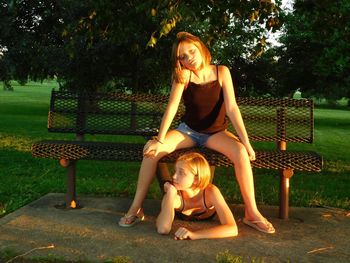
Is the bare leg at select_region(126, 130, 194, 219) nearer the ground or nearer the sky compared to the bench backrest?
nearer the ground

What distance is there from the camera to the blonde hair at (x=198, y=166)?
13.7 feet

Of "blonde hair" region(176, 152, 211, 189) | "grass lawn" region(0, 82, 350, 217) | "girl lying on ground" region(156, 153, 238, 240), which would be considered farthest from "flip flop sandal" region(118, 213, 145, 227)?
"grass lawn" region(0, 82, 350, 217)

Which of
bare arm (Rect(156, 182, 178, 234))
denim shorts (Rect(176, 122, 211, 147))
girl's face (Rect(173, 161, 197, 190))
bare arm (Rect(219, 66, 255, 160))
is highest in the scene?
bare arm (Rect(219, 66, 255, 160))

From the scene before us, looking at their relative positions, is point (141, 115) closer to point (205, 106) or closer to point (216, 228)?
point (205, 106)

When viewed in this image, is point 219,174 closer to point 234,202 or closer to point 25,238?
point 234,202

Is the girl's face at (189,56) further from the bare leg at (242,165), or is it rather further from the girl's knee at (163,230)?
the girl's knee at (163,230)

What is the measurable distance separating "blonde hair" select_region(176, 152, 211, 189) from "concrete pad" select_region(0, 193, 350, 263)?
41 centimetres

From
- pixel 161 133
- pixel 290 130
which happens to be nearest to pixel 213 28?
pixel 290 130

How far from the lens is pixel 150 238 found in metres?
4.03

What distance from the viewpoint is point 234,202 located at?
5.50 m

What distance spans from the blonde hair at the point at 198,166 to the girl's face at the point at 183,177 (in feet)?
0.09

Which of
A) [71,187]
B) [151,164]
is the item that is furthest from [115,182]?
[151,164]

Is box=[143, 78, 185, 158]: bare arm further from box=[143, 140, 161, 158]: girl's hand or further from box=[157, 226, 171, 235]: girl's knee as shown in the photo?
box=[157, 226, 171, 235]: girl's knee

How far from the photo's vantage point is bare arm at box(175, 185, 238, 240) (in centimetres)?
399
